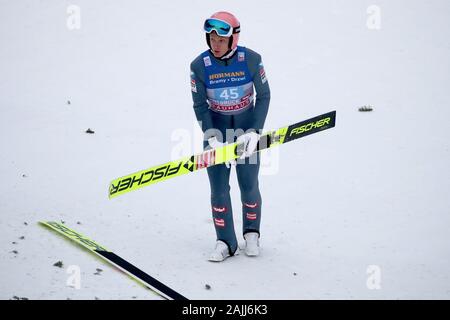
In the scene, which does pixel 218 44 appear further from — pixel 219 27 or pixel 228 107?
pixel 228 107

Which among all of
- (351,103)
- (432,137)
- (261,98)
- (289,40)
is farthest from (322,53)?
(261,98)

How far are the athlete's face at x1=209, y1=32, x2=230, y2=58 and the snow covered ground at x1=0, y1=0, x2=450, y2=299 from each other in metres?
2.07

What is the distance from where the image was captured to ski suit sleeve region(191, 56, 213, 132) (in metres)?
6.34

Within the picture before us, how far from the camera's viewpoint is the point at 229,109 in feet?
21.1

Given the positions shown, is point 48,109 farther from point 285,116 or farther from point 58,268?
point 58,268

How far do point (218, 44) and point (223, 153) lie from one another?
1.04 meters

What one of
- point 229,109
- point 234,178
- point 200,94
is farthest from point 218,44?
point 234,178

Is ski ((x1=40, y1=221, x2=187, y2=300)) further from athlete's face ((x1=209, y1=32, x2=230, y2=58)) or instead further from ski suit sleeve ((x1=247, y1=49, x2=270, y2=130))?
athlete's face ((x1=209, y1=32, x2=230, y2=58))

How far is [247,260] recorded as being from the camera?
661 centimetres

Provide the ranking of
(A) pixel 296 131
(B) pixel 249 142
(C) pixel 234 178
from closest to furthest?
(B) pixel 249 142 → (A) pixel 296 131 → (C) pixel 234 178

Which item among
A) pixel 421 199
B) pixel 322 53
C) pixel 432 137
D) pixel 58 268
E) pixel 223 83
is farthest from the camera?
pixel 322 53

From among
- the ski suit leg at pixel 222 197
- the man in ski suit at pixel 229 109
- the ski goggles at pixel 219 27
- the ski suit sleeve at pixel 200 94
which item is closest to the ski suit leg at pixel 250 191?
the man in ski suit at pixel 229 109

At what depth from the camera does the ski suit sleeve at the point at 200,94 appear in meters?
6.34

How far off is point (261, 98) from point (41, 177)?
10.9 ft
